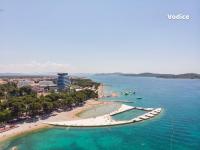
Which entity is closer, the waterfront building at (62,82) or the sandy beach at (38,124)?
the sandy beach at (38,124)

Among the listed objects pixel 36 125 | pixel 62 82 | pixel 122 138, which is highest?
pixel 62 82

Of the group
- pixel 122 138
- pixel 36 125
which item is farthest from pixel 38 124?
pixel 122 138

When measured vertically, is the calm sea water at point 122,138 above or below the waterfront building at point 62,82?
below

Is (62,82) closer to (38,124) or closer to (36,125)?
(38,124)

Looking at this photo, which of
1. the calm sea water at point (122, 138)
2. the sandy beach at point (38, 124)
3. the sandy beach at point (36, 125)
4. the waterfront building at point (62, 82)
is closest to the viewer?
the calm sea water at point (122, 138)

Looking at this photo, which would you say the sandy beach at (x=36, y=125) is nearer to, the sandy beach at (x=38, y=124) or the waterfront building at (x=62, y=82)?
the sandy beach at (x=38, y=124)

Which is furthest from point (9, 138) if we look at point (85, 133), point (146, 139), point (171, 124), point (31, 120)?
point (171, 124)

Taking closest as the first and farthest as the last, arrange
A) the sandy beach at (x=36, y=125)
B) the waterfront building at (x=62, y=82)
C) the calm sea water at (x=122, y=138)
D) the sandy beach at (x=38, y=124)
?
the calm sea water at (x=122, y=138) → the sandy beach at (x=36, y=125) → the sandy beach at (x=38, y=124) → the waterfront building at (x=62, y=82)

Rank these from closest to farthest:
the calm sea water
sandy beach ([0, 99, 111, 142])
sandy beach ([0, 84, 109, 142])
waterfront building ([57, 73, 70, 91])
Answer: the calm sea water → sandy beach ([0, 99, 111, 142]) → sandy beach ([0, 84, 109, 142]) → waterfront building ([57, 73, 70, 91])

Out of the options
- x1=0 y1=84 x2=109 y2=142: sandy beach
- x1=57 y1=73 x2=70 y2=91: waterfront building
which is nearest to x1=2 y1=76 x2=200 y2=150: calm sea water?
x1=0 y1=84 x2=109 y2=142: sandy beach

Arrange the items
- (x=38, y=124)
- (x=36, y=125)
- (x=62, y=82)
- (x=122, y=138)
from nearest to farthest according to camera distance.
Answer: (x=122, y=138) < (x=36, y=125) < (x=38, y=124) < (x=62, y=82)

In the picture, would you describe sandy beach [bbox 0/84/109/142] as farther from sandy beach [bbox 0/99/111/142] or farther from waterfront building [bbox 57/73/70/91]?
waterfront building [bbox 57/73/70/91]

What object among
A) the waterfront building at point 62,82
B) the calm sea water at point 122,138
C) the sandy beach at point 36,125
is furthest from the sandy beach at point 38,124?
the waterfront building at point 62,82
